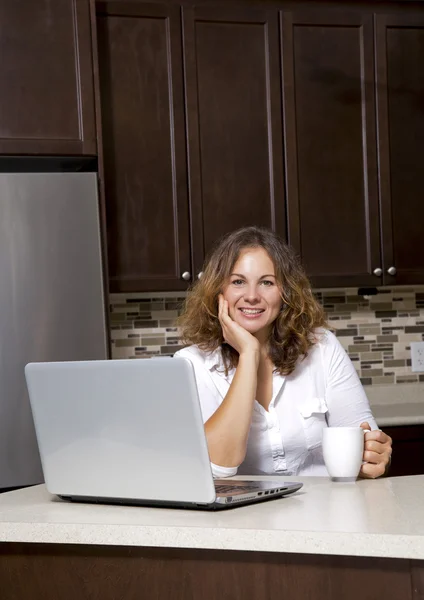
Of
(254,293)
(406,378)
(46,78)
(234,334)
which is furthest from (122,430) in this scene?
(406,378)

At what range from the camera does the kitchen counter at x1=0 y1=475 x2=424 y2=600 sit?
1283 mm

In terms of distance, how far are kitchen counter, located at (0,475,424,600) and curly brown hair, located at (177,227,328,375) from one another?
2.19 ft

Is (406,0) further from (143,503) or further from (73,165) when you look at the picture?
(143,503)

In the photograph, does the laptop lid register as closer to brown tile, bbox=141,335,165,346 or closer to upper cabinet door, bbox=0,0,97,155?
upper cabinet door, bbox=0,0,97,155

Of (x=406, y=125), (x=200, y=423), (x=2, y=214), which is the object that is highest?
(x=406, y=125)

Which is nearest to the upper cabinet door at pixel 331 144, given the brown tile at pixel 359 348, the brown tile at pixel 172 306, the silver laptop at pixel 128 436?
the brown tile at pixel 359 348

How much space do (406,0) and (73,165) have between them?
4.63ft

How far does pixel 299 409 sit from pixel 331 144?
159cm

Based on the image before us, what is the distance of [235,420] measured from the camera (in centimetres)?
195

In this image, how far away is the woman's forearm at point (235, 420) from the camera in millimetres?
1903

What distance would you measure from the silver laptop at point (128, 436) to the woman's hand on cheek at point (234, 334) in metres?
0.49

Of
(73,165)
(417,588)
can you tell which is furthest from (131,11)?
(417,588)

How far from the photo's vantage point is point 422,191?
3.56 m

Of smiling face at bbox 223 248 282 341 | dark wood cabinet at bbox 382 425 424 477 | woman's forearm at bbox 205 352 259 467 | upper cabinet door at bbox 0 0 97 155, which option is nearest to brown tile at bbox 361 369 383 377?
dark wood cabinet at bbox 382 425 424 477
